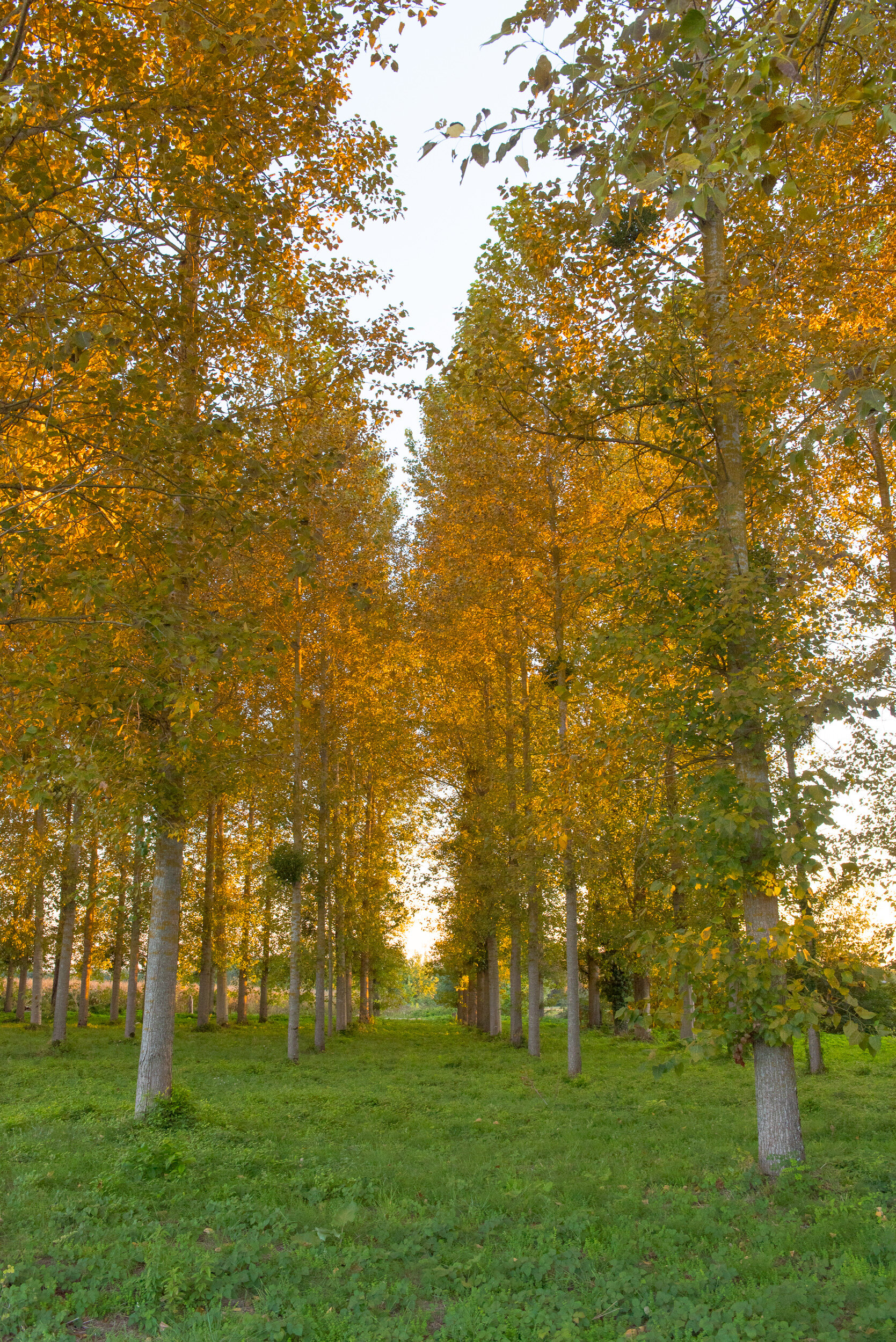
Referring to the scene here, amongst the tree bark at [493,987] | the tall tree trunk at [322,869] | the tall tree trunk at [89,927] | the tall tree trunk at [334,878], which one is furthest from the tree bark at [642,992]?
the tall tree trunk at [89,927]

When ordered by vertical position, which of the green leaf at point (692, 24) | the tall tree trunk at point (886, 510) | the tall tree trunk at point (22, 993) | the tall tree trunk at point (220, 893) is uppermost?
the tall tree trunk at point (886, 510)

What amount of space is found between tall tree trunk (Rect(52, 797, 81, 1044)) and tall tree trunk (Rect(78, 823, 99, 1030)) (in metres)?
0.35

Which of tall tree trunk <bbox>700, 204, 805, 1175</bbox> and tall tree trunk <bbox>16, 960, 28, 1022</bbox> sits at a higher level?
tall tree trunk <bbox>700, 204, 805, 1175</bbox>

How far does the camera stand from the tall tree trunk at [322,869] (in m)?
18.5

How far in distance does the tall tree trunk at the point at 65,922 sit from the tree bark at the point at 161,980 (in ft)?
29.3

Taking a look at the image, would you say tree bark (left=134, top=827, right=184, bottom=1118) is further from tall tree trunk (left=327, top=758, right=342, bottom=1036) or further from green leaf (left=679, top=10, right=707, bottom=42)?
tall tree trunk (left=327, top=758, right=342, bottom=1036)

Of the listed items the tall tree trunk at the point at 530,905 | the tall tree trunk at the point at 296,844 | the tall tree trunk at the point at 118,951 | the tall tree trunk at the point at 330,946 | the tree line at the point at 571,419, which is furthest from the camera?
the tall tree trunk at the point at 118,951

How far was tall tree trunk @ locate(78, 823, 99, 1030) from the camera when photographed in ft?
60.6

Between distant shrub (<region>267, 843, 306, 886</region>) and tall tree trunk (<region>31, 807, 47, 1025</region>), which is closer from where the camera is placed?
distant shrub (<region>267, 843, 306, 886</region>)

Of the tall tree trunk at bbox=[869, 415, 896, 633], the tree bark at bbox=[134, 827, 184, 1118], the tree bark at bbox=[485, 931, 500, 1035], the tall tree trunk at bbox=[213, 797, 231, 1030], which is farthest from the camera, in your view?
the tree bark at bbox=[485, 931, 500, 1035]

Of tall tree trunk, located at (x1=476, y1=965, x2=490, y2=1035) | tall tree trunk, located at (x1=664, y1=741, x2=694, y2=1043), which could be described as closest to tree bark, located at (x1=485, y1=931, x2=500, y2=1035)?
tall tree trunk, located at (x1=476, y1=965, x2=490, y2=1035)

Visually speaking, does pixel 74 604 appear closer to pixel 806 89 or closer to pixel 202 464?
pixel 202 464

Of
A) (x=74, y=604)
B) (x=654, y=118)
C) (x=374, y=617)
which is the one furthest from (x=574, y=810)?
(x=654, y=118)

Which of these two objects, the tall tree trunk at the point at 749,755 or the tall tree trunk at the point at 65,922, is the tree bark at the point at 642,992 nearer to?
the tall tree trunk at the point at 749,755
